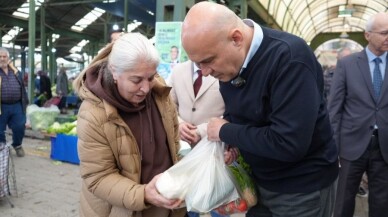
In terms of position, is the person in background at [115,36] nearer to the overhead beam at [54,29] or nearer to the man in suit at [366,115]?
the man in suit at [366,115]

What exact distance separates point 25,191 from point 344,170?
147 inches

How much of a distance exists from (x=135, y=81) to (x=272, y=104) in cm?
58

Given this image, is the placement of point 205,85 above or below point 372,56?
below

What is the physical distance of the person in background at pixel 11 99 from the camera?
5.45 m

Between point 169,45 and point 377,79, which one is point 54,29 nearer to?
point 169,45

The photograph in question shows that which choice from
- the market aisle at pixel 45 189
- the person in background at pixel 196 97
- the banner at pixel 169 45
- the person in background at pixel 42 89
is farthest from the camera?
the person in background at pixel 42 89

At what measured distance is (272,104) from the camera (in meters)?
1.29

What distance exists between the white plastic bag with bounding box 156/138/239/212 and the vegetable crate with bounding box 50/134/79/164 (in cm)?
438

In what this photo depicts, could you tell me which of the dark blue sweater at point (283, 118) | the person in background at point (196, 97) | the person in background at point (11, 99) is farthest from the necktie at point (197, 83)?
the person in background at point (11, 99)

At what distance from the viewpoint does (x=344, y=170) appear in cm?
285

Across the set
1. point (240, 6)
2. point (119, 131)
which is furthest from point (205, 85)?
point (240, 6)

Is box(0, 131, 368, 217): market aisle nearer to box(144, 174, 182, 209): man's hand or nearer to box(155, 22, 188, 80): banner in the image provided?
box(155, 22, 188, 80): banner

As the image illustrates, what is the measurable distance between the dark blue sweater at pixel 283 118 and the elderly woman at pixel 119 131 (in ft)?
1.21

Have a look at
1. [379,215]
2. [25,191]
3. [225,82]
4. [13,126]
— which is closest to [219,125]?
[225,82]
